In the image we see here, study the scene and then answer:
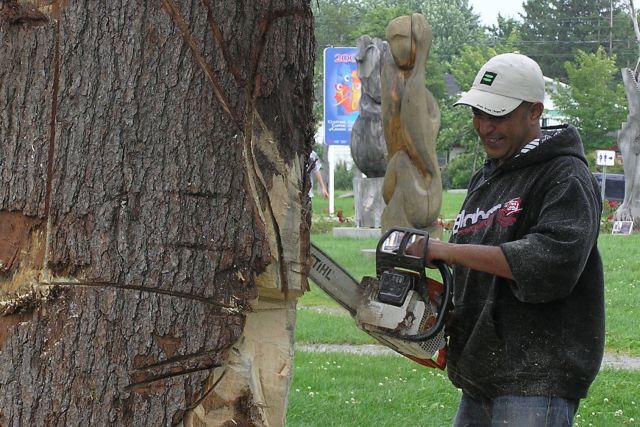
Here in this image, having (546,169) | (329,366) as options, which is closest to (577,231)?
(546,169)

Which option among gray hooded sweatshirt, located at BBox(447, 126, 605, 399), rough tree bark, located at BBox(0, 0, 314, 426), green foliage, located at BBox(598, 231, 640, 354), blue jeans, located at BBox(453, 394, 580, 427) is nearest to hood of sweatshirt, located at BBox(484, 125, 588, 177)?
gray hooded sweatshirt, located at BBox(447, 126, 605, 399)

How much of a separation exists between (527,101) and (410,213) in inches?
283

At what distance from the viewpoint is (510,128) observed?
279cm

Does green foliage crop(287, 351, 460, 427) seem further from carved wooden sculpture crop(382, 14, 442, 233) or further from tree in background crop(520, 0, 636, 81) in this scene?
tree in background crop(520, 0, 636, 81)

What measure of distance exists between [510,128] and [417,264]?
19.6 inches

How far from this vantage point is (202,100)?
218cm

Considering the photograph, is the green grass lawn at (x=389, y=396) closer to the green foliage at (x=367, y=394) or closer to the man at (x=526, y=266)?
the green foliage at (x=367, y=394)

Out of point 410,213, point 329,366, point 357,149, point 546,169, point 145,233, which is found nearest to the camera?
point 145,233

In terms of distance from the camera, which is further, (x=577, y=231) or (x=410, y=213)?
(x=410, y=213)

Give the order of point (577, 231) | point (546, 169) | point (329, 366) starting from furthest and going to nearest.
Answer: point (329, 366) < point (546, 169) < point (577, 231)

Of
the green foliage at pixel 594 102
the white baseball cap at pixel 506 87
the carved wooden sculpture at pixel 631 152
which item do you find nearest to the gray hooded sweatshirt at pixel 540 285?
the white baseball cap at pixel 506 87

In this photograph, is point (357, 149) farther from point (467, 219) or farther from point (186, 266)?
point (186, 266)

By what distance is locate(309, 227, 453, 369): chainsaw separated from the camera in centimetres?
277

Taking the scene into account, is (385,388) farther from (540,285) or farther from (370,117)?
(370,117)
